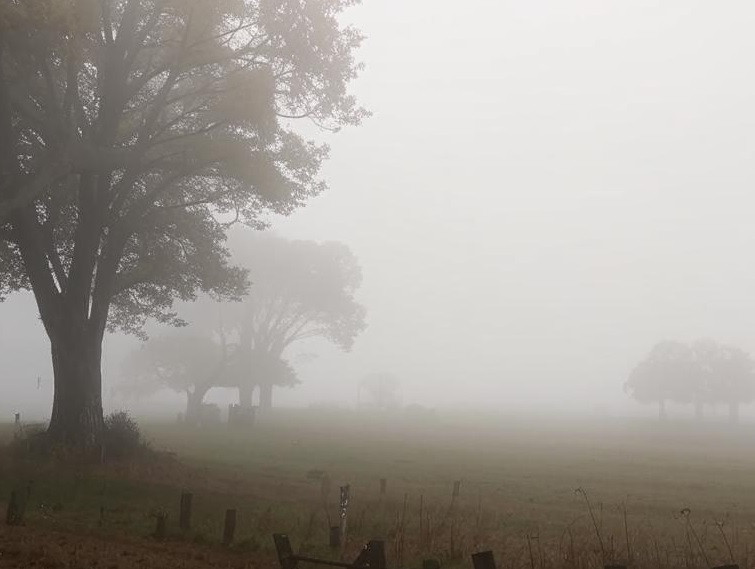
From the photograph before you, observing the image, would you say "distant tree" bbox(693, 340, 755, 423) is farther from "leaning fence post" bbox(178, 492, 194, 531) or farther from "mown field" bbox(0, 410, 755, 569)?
"leaning fence post" bbox(178, 492, 194, 531)

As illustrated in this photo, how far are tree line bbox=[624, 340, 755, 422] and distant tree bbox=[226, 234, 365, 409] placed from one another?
6179 centimetres

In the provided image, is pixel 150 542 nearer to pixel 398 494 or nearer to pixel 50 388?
pixel 398 494

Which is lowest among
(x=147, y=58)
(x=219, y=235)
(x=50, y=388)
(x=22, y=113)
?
(x=50, y=388)

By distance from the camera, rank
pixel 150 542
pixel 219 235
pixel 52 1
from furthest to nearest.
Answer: pixel 219 235 < pixel 52 1 < pixel 150 542

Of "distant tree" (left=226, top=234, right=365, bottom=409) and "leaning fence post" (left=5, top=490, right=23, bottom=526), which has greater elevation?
"distant tree" (left=226, top=234, right=365, bottom=409)

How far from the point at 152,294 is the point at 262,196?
8.18m

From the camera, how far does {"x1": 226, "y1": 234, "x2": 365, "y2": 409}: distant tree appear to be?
69.8 meters

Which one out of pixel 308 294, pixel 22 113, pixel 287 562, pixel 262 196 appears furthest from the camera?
pixel 308 294

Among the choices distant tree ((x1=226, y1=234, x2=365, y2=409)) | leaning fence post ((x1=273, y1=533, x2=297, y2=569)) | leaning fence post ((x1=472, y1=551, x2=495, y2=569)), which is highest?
distant tree ((x1=226, y1=234, x2=365, y2=409))

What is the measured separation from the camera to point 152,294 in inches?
1240

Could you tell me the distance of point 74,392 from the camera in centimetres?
2419

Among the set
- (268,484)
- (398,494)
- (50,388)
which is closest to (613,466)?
(398,494)

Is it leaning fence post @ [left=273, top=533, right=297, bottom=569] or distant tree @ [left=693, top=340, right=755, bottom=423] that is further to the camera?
distant tree @ [left=693, top=340, right=755, bottom=423]

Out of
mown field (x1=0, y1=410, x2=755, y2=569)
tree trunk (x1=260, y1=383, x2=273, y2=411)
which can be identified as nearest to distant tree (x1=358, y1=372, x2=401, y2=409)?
tree trunk (x1=260, y1=383, x2=273, y2=411)
